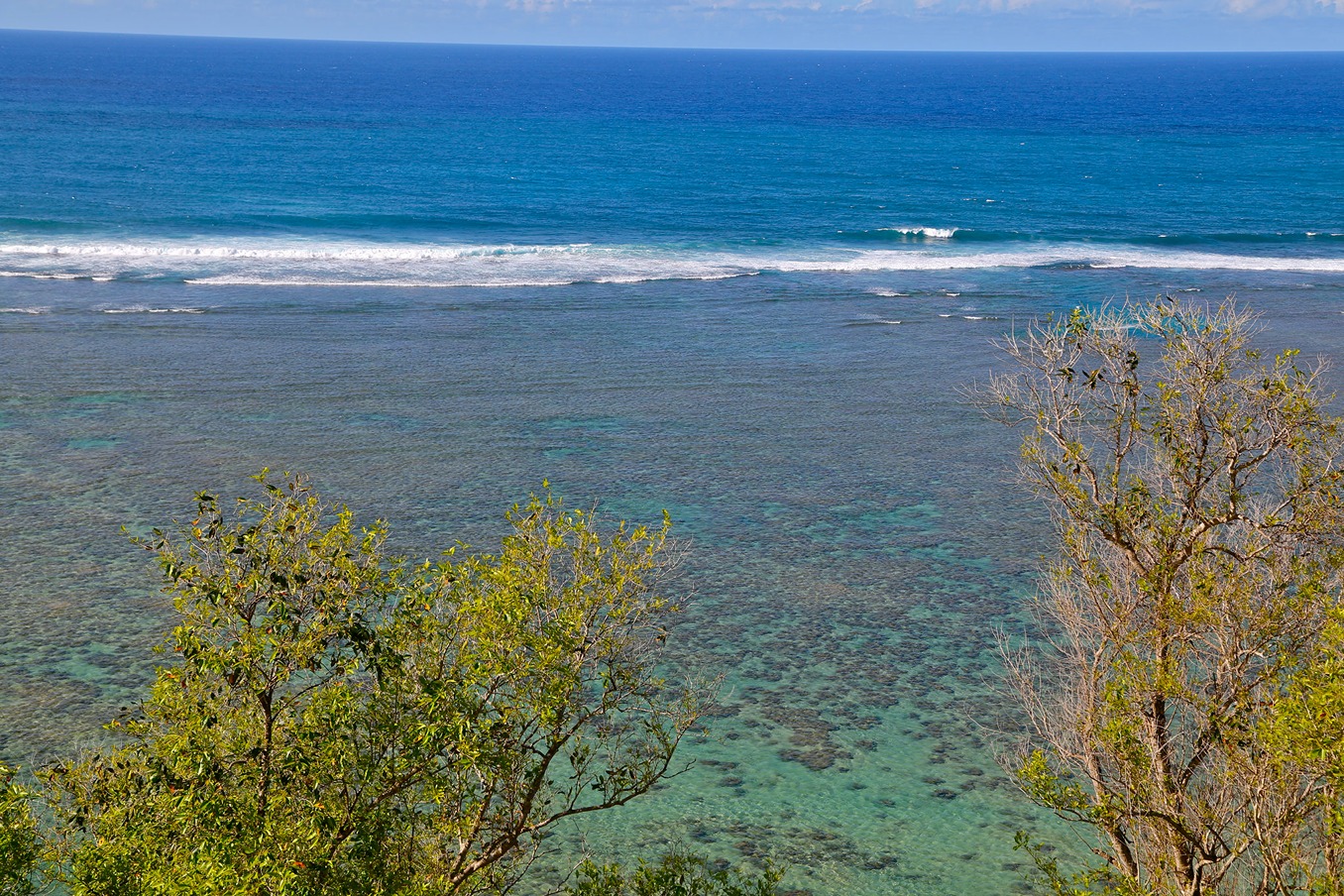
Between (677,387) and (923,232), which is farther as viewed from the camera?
(923,232)

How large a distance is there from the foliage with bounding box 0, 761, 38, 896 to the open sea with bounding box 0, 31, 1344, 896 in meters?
9.14

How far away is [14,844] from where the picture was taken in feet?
33.8

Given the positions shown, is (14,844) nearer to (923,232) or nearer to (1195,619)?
(1195,619)

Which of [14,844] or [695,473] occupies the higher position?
[14,844]

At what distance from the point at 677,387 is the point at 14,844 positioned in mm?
30995

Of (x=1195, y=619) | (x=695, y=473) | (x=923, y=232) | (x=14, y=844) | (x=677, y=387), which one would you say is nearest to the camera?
(x=14, y=844)

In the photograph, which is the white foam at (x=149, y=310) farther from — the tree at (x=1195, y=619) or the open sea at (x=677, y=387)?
the tree at (x=1195, y=619)

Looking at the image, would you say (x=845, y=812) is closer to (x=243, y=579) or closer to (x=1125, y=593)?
(x=1125, y=593)

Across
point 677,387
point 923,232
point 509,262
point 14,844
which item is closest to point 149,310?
point 509,262

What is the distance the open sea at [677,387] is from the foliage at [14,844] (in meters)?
9.14

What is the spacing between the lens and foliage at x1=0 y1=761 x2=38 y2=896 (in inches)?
403

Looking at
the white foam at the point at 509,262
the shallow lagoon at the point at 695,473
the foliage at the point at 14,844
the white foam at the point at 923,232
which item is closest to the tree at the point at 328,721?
the foliage at the point at 14,844

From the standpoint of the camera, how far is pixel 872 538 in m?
29.3

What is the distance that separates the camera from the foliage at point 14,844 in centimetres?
1023
